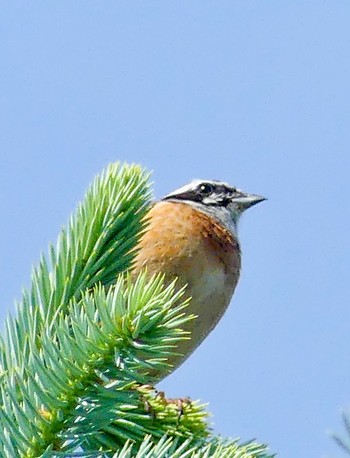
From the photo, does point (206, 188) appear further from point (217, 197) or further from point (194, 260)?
point (194, 260)

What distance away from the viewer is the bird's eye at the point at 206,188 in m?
5.41

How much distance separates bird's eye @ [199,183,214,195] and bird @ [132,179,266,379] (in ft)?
0.96

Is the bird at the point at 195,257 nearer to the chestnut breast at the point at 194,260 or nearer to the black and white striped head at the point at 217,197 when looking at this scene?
the chestnut breast at the point at 194,260

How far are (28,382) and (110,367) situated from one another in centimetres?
12

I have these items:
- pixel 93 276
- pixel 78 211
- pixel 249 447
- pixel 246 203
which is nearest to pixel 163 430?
pixel 249 447

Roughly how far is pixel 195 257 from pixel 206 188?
1218 mm

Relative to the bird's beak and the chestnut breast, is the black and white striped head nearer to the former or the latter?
the bird's beak

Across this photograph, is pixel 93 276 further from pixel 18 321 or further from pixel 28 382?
pixel 28 382

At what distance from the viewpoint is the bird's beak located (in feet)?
17.7

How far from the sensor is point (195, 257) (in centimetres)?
429

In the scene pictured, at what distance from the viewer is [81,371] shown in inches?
48.8

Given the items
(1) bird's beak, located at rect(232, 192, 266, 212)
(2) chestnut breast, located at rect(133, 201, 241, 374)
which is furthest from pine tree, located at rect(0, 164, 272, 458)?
(1) bird's beak, located at rect(232, 192, 266, 212)

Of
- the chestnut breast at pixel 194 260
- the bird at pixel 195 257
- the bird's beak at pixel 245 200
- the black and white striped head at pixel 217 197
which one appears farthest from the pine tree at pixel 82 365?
the bird's beak at pixel 245 200

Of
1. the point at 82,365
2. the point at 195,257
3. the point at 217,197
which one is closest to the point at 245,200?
the point at 217,197
